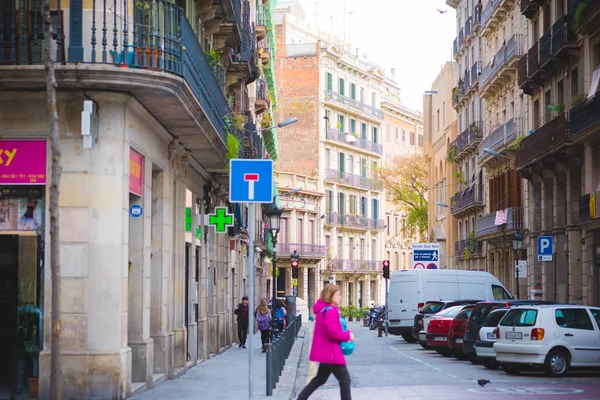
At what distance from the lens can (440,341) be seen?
31.3m

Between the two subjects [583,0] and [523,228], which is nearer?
[583,0]

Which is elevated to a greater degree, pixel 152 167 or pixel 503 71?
pixel 503 71

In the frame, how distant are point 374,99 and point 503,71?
4833 centimetres

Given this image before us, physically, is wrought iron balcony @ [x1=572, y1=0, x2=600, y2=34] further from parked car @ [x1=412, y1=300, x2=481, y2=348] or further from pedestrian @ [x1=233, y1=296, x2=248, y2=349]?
pedestrian @ [x1=233, y1=296, x2=248, y2=349]

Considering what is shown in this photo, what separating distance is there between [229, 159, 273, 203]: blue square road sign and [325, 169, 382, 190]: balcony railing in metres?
76.2

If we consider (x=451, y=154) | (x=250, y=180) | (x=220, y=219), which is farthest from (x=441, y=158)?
(x=250, y=180)

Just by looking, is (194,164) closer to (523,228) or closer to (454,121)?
(523,228)

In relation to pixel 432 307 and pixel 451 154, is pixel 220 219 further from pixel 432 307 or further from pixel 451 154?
pixel 451 154

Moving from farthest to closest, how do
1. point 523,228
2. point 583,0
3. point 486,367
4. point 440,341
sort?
point 523,228
point 583,0
point 440,341
point 486,367

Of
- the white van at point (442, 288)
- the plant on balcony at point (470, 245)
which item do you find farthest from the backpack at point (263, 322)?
the plant on balcony at point (470, 245)

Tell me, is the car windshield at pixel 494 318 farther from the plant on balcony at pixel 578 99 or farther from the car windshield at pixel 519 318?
the plant on balcony at pixel 578 99

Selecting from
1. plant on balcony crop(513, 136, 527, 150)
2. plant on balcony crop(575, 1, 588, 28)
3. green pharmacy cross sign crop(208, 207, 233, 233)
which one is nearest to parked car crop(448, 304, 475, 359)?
green pharmacy cross sign crop(208, 207, 233, 233)

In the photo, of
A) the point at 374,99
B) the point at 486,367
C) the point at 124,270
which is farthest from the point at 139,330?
the point at 374,99

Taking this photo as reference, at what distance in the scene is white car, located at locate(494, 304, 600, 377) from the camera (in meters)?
22.5
